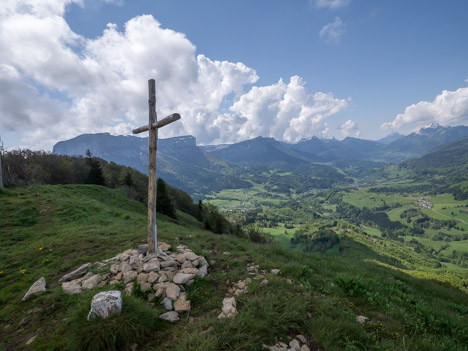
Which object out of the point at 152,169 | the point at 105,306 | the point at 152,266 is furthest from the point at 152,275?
the point at 152,169

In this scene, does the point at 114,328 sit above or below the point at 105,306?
below

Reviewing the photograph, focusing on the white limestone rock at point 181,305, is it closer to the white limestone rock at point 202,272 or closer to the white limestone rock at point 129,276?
the white limestone rock at point 202,272

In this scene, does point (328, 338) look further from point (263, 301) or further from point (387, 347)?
point (263, 301)

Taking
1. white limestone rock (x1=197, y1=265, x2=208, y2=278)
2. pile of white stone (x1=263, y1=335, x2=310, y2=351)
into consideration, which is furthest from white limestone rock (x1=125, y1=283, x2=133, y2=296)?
pile of white stone (x1=263, y1=335, x2=310, y2=351)

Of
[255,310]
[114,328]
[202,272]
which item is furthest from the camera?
[202,272]

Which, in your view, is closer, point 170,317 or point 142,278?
point 170,317

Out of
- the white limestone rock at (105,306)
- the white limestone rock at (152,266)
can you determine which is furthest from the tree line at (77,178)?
the white limestone rock at (105,306)

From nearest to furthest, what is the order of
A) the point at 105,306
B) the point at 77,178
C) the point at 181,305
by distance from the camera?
the point at 105,306 < the point at 181,305 < the point at 77,178

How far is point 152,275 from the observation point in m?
7.24

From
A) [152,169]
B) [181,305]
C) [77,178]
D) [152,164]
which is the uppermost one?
[152,164]

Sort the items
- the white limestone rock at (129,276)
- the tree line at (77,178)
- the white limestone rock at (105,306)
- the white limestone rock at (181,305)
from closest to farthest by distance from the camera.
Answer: the white limestone rock at (105,306), the white limestone rock at (181,305), the white limestone rock at (129,276), the tree line at (77,178)

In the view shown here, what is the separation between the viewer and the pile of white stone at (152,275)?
6.50 meters

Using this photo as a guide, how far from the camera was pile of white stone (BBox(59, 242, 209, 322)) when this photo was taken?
6.50m

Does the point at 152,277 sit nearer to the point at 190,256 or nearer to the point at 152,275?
the point at 152,275
